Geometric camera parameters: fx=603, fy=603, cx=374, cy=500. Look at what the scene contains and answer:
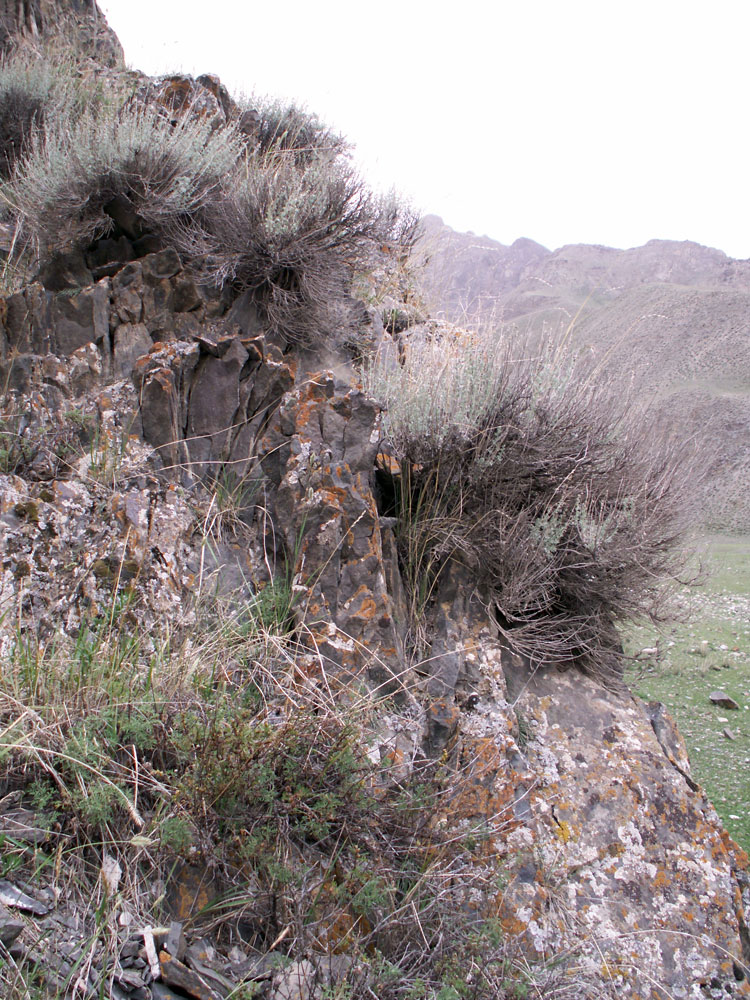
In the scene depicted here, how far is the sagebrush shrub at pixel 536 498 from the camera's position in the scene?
11.2 feet

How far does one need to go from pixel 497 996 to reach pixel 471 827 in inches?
22.9

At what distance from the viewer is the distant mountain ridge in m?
4.35

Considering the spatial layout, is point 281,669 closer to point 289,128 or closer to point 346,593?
point 346,593

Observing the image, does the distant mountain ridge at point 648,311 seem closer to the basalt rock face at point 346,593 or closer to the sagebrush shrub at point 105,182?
the basalt rock face at point 346,593

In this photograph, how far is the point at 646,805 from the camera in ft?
9.67

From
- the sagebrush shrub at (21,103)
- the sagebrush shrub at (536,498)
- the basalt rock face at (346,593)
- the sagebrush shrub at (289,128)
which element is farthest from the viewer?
the sagebrush shrub at (289,128)

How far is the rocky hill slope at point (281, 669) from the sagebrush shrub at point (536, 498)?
32 mm

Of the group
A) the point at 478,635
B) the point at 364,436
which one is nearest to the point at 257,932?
the point at 478,635

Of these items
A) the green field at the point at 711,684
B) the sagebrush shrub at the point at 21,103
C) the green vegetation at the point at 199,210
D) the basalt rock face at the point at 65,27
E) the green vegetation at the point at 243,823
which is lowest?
the green field at the point at 711,684

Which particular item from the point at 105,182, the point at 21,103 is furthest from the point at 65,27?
the point at 105,182

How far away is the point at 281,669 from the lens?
2574mm

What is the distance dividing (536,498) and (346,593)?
1.36 metres

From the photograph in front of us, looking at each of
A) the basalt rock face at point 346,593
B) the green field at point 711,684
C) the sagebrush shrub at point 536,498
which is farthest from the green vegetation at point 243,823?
the green field at point 711,684

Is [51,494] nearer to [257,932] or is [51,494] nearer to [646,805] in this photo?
[257,932]
